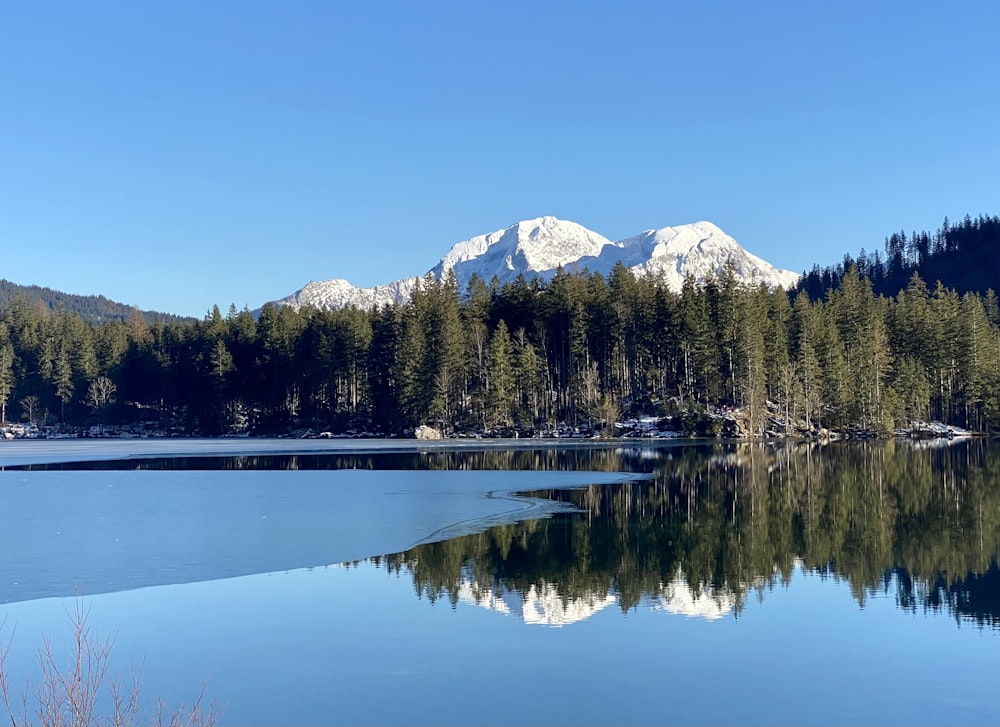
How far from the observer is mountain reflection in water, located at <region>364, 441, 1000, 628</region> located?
17.6 m

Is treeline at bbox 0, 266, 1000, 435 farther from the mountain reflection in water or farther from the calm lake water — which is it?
the calm lake water

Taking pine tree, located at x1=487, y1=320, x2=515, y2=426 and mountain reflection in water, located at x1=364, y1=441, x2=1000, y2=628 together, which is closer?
mountain reflection in water, located at x1=364, y1=441, x2=1000, y2=628

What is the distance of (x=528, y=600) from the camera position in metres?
17.3

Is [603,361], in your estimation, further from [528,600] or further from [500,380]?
[528,600]

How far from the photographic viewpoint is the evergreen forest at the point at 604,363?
9819 centimetres

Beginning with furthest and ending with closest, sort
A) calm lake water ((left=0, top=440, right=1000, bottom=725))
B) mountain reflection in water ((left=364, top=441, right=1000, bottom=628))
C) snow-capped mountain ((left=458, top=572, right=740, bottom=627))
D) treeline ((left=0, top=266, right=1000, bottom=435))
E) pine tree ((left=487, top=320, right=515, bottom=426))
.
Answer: pine tree ((left=487, top=320, right=515, bottom=426)), treeline ((left=0, top=266, right=1000, bottom=435)), mountain reflection in water ((left=364, top=441, right=1000, bottom=628)), snow-capped mountain ((left=458, top=572, right=740, bottom=627)), calm lake water ((left=0, top=440, right=1000, bottom=725))

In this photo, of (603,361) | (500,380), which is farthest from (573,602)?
(603,361)

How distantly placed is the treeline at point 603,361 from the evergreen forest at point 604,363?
0.23m

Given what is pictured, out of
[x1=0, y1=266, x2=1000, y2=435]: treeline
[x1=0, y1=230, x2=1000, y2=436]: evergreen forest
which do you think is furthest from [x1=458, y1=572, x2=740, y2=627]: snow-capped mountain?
[x1=0, y1=266, x2=1000, y2=435]: treeline

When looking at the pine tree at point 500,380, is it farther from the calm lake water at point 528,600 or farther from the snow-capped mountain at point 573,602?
the snow-capped mountain at point 573,602

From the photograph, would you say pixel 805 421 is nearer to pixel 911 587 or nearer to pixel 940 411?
A: pixel 940 411

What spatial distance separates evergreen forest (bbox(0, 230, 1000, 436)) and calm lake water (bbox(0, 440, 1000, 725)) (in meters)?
62.0

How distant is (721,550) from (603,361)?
8587 cm

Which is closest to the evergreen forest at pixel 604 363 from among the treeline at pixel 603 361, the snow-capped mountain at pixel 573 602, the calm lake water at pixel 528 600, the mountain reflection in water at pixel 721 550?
the treeline at pixel 603 361
